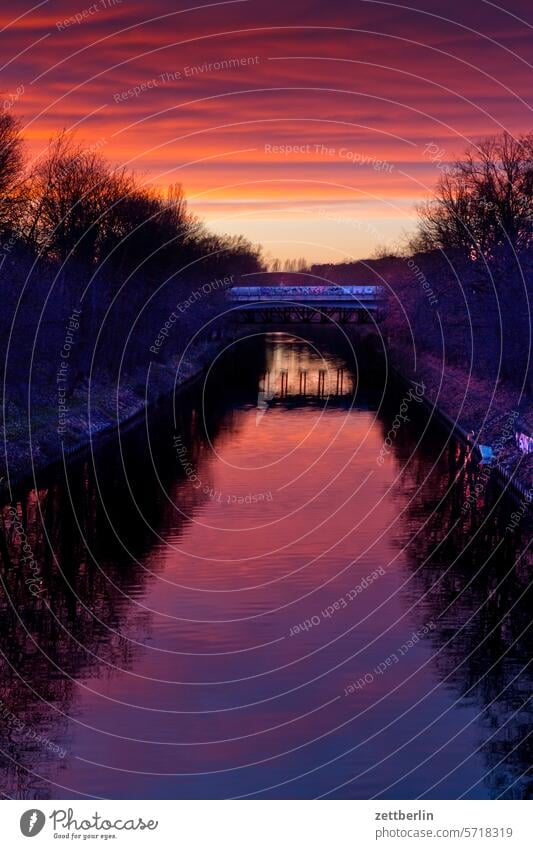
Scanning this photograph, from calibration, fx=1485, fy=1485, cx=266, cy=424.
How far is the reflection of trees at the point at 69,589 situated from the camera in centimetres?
3319

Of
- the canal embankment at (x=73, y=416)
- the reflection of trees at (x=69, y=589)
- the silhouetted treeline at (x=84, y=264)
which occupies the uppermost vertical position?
the silhouetted treeline at (x=84, y=264)

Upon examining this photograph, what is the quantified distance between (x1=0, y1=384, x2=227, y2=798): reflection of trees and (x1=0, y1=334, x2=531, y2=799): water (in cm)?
9

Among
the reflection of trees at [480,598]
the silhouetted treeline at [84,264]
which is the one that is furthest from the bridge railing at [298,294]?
the reflection of trees at [480,598]

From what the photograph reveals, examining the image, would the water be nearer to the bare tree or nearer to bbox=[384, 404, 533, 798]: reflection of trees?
bbox=[384, 404, 533, 798]: reflection of trees

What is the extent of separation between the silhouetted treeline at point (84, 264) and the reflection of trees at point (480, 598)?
2133 cm

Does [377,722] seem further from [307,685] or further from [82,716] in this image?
[82,716]

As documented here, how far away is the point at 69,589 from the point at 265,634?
7.70m

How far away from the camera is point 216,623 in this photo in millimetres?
41781

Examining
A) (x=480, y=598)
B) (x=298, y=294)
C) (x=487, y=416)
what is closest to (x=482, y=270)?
(x=487, y=416)

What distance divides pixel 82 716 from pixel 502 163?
2959 inches

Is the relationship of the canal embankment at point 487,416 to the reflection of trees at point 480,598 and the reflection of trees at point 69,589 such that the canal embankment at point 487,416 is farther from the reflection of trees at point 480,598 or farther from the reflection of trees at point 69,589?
the reflection of trees at point 69,589

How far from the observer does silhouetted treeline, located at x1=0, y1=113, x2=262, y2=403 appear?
253 feet

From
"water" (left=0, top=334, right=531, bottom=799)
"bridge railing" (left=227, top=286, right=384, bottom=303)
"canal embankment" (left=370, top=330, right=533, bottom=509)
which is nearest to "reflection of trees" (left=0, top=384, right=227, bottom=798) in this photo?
"water" (left=0, top=334, right=531, bottom=799)

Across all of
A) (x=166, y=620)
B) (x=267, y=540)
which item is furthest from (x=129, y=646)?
(x=267, y=540)
